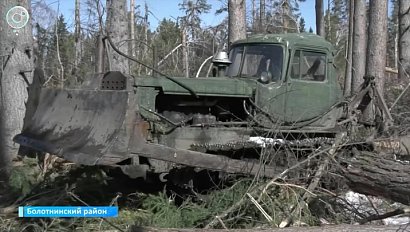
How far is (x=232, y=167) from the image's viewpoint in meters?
6.68

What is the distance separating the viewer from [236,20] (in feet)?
41.9

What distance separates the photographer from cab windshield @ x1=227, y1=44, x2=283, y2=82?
25.0ft

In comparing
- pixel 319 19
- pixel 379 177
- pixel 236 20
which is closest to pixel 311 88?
pixel 379 177

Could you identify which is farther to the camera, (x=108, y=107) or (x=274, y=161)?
(x=274, y=161)

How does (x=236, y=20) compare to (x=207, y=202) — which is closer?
(x=207, y=202)

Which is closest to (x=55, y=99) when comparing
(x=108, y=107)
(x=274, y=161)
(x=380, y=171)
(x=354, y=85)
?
(x=108, y=107)

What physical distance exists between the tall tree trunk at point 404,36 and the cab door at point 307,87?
937cm

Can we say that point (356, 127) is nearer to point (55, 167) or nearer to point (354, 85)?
point (55, 167)

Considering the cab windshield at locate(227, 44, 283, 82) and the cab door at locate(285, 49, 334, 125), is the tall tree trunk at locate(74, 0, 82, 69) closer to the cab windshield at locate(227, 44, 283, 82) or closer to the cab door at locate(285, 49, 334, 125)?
the cab windshield at locate(227, 44, 283, 82)

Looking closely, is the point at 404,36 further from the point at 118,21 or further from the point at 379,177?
the point at 379,177

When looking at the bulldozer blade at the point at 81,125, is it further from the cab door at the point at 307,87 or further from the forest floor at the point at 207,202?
the cab door at the point at 307,87

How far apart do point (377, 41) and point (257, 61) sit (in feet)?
24.3

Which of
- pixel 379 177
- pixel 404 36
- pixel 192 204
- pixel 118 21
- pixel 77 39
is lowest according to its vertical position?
pixel 192 204

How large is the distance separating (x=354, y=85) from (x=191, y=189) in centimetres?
968
